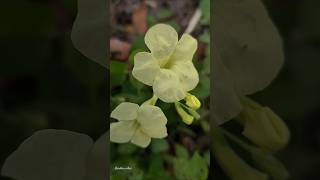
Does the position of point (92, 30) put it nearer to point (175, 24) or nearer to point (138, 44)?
point (138, 44)

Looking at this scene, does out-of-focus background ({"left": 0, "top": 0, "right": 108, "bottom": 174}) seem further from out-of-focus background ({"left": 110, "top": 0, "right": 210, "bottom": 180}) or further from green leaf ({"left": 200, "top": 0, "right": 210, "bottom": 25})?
green leaf ({"left": 200, "top": 0, "right": 210, "bottom": 25})

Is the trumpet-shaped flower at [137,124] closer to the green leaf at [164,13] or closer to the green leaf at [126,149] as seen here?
the green leaf at [126,149]

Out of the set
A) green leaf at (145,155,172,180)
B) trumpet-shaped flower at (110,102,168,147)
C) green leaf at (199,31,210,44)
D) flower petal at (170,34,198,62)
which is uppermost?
green leaf at (199,31,210,44)

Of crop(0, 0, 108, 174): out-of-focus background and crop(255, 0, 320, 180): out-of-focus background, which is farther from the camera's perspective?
crop(255, 0, 320, 180): out-of-focus background

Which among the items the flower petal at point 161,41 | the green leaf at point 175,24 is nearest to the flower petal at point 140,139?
the flower petal at point 161,41

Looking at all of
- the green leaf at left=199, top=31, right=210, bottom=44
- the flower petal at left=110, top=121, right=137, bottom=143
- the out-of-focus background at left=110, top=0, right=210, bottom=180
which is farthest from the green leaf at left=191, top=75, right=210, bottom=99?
the flower petal at left=110, top=121, right=137, bottom=143

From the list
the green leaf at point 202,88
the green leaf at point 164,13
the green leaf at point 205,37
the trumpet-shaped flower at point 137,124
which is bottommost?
the trumpet-shaped flower at point 137,124
